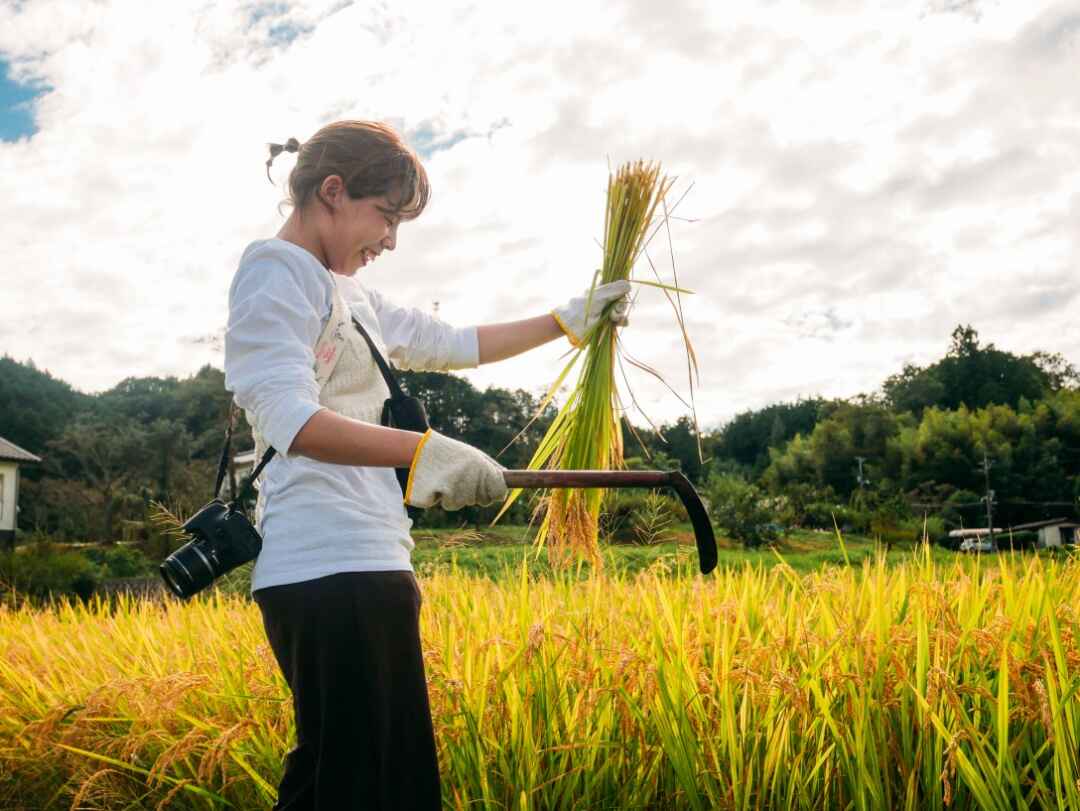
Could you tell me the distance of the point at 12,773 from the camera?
3.54m

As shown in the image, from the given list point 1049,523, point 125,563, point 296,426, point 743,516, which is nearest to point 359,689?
point 296,426

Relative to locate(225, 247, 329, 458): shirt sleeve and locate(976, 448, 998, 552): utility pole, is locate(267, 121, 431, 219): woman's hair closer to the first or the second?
locate(225, 247, 329, 458): shirt sleeve

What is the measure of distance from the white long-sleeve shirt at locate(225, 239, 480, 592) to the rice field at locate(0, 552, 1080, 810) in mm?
667

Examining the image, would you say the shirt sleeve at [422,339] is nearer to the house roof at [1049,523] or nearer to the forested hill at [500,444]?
the forested hill at [500,444]

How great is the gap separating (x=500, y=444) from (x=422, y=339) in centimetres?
1572

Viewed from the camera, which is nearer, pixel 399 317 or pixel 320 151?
pixel 320 151

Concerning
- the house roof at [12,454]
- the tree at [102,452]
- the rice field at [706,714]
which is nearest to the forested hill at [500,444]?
the tree at [102,452]

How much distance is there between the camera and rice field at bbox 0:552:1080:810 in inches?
85.1

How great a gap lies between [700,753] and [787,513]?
18.0 m

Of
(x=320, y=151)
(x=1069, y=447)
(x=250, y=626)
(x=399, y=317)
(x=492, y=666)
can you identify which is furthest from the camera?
(x=1069, y=447)

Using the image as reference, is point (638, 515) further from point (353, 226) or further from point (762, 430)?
point (762, 430)

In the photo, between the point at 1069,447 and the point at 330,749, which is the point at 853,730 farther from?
Answer: the point at 1069,447

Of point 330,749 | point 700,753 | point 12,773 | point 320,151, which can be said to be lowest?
point 12,773

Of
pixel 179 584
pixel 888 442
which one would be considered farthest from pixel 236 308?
pixel 888 442
